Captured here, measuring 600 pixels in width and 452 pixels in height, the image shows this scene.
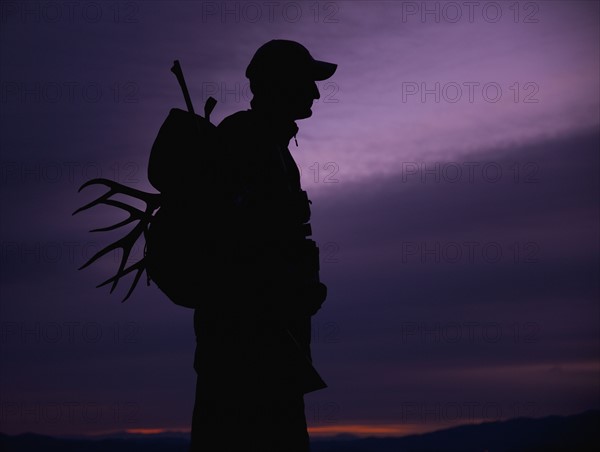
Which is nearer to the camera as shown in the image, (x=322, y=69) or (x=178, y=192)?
(x=178, y=192)

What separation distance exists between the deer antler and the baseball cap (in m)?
1.50

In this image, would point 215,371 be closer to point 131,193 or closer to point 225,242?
point 225,242

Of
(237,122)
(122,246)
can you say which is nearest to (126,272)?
(122,246)

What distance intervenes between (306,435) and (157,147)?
283 cm

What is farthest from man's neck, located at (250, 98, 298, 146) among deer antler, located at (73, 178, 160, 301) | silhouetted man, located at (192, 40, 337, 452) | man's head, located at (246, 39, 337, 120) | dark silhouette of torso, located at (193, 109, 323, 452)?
deer antler, located at (73, 178, 160, 301)

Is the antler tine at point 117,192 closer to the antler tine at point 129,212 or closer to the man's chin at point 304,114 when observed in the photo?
the antler tine at point 129,212

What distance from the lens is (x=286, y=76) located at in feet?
25.0

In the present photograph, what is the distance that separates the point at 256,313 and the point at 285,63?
2.27m

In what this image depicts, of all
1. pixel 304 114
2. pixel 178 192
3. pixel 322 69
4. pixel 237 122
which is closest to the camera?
pixel 178 192

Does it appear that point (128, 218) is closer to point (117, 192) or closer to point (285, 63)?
point (117, 192)

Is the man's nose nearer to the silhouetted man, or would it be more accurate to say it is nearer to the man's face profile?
the man's face profile

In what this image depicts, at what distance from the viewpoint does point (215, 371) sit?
24.1 feet

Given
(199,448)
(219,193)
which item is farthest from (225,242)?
(199,448)

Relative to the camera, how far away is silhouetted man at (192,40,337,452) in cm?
721
